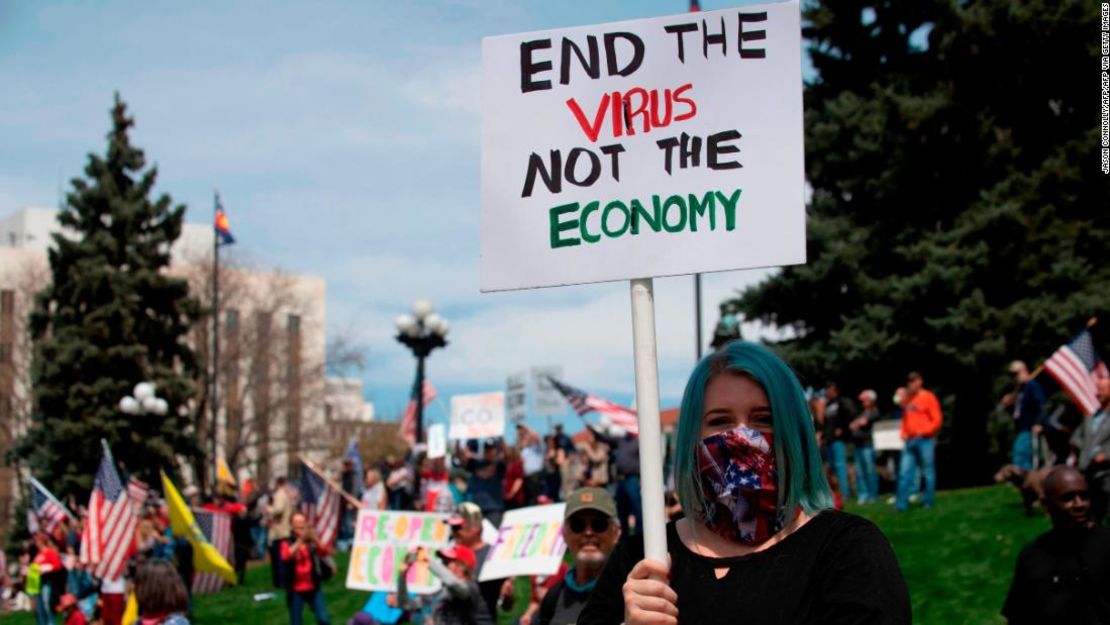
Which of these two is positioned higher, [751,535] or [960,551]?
[751,535]

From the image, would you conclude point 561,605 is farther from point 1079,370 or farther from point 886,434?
point 886,434

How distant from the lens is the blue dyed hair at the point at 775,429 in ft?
9.27

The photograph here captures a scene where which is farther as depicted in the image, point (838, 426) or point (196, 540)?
point (838, 426)

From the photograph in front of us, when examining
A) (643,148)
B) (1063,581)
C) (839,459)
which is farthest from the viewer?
(839,459)

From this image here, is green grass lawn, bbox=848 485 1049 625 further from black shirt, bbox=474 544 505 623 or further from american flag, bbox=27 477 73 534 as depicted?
american flag, bbox=27 477 73 534

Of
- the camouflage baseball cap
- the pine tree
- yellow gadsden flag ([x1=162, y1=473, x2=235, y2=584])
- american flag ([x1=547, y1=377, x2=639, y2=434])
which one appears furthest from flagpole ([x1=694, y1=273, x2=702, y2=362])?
the pine tree

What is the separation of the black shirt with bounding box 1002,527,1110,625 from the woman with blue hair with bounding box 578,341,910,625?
4282 mm

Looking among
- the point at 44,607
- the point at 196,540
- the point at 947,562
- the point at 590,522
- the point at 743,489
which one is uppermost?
the point at 743,489

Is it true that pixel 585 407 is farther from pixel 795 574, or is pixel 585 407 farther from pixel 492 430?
pixel 795 574

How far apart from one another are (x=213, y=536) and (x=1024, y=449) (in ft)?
40.2

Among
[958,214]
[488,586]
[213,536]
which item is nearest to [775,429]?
[488,586]

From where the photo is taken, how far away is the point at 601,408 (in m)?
21.1

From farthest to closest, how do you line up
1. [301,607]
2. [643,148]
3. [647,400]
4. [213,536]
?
1. [213,536]
2. [301,607]
3. [643,148]
4. [647,400]

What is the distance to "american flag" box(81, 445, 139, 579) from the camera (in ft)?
55.9
